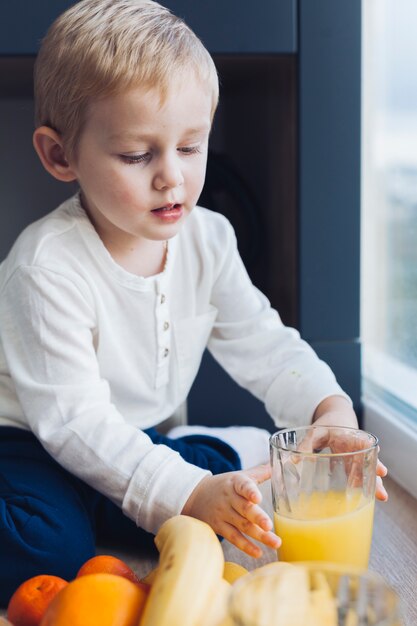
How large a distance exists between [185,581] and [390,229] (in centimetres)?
89

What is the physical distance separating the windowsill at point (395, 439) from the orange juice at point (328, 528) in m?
0.40

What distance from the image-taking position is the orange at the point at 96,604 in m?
0.54

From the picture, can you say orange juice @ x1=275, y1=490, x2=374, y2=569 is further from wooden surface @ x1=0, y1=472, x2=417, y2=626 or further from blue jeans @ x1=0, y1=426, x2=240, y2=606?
blue jeans @ x1=0, y1=426, x2=240, y2=606

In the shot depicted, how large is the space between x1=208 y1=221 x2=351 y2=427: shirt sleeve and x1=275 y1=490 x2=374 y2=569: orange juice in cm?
28

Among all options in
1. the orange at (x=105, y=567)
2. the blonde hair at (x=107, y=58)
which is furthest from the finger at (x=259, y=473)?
the blonde hair at (x=107, y=58)

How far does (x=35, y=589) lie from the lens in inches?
26.0

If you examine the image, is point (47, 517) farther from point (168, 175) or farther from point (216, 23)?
point (216, 23)

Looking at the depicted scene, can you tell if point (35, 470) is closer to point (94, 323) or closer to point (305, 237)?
point (94, 323)

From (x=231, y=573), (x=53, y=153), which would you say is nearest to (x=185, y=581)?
(x=231, y=573)

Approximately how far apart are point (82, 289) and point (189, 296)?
0.18 m

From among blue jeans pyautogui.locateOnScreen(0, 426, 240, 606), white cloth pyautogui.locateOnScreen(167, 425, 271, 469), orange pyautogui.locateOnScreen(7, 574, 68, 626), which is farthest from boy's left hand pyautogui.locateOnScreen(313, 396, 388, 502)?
orange pyautogui.locateOnScreen(7, 574, 68, 626)

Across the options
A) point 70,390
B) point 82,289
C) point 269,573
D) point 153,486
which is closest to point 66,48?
point 82,289

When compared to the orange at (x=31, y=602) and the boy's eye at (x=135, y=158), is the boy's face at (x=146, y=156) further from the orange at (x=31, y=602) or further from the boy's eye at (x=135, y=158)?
the orange at (x=31, y=602)

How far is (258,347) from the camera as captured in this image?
109cm
